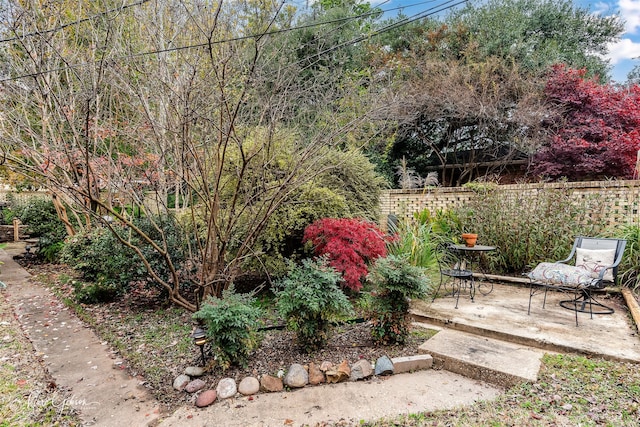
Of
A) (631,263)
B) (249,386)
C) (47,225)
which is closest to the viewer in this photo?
(249,386)

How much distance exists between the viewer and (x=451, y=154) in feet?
43.4

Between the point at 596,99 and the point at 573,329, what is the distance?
9511 millimetres

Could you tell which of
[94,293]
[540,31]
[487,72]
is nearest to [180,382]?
[94,293]

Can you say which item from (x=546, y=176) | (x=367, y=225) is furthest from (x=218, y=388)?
(x=546, y=176)

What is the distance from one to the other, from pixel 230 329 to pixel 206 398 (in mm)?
510

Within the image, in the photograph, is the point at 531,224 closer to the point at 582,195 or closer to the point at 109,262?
the point at 582,195

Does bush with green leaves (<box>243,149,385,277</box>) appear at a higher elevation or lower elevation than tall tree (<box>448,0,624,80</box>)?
lower

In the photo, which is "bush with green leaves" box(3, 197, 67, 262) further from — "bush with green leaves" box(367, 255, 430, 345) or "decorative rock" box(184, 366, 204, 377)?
"bush with green leaves" box(367, 255, 430, 345)

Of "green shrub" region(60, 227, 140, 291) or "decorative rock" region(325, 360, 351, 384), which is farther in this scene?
"green shrub" region(60, 227, 140, 291)

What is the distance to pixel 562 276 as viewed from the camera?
4.09 metres

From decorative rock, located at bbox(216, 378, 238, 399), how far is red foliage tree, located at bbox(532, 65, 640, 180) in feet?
34.9

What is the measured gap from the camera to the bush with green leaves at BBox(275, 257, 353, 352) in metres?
3.00

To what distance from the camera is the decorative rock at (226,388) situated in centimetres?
265

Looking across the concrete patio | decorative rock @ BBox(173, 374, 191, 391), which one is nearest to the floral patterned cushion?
the concrete patio
